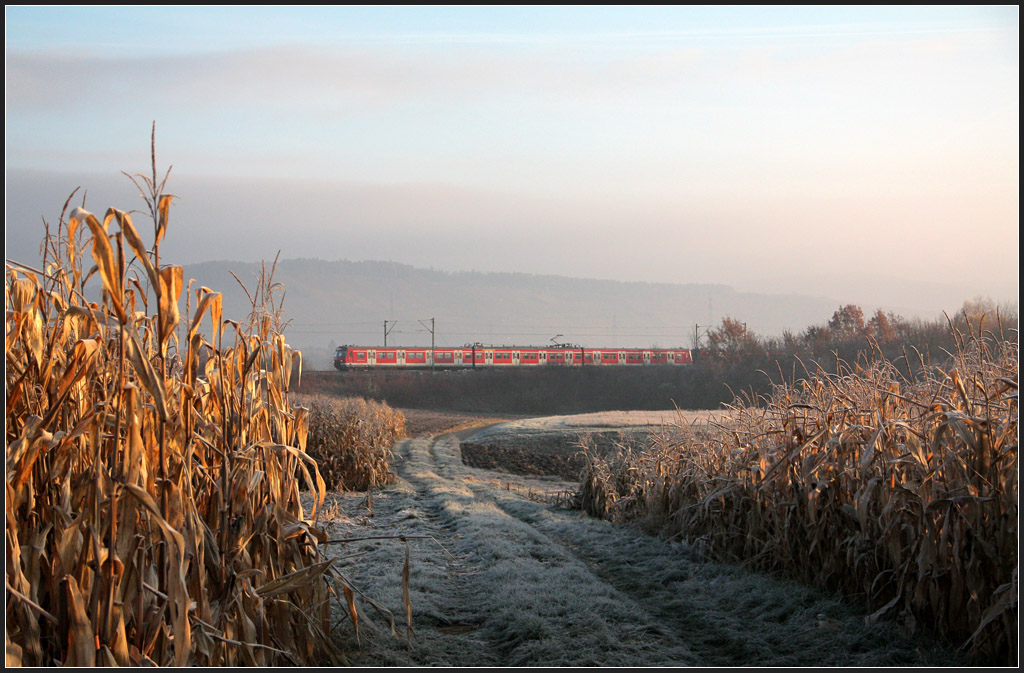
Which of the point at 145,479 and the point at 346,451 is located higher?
the point at 145,479

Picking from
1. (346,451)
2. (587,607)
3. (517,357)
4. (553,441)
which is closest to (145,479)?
(587,607)

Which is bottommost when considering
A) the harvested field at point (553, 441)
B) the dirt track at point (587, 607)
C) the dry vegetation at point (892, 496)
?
the harvested field at point (553, 441)

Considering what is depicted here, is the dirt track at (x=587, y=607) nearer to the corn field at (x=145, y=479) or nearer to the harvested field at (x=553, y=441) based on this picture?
the corn field at (x=145, y=479)

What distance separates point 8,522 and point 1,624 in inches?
11.2

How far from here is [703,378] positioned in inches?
1394

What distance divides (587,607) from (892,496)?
5.68ft

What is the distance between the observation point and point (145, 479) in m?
2.20

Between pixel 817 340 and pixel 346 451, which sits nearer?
pixel 346 451

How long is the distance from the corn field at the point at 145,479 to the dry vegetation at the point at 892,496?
2.71 metres

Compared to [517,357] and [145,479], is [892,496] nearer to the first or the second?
[145,479]

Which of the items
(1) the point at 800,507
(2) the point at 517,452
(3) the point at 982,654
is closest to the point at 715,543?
(1) the point at 800,507

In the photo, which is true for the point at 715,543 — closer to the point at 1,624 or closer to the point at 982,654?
the point at 982,654

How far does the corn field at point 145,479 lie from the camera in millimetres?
2049

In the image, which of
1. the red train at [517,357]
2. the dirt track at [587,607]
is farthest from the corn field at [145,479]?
the red train at [517,357]
